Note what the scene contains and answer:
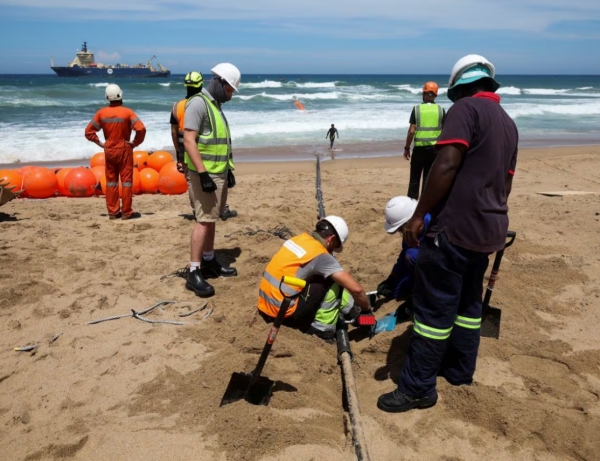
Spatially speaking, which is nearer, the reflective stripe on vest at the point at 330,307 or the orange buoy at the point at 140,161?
the reflective stripe on vest at the point at 330,307

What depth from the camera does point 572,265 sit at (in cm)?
512

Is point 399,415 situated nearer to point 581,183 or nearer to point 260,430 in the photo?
point 260,430

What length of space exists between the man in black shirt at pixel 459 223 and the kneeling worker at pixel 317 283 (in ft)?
2.47

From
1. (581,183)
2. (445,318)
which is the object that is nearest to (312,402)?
(445,318)

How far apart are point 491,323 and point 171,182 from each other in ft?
19.7

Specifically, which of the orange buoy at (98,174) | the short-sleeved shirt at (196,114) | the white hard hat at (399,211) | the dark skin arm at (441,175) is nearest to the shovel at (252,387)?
the dark skin arm at (441,175)

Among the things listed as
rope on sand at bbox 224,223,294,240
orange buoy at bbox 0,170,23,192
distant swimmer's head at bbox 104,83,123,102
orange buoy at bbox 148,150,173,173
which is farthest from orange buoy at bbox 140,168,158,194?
rope on sand at bbox 224,223,294,240

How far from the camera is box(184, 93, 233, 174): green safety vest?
14.2ft

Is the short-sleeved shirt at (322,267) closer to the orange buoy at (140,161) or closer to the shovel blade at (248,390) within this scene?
the shovel blade at (248,390)

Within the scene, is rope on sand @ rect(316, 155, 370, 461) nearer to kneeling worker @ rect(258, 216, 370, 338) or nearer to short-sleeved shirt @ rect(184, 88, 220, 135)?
kneeling worker @ rect(258, 216, 370, 338)

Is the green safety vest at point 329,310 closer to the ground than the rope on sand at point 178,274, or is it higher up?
higher up

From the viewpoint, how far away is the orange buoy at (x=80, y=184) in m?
8.29

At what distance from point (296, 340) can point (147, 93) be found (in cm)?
3499

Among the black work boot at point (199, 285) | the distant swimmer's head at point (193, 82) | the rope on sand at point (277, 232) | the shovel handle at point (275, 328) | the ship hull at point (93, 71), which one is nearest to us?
the shovel handle at point (275, 328)
